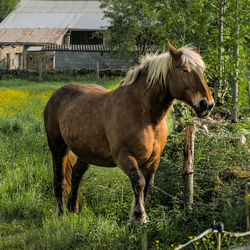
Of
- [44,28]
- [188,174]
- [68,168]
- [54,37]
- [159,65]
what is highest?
[44,28]

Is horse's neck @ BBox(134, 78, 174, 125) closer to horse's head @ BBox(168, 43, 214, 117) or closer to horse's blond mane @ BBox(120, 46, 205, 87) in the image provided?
horse's blond mane @ BBox(120, 46, 205, 87)

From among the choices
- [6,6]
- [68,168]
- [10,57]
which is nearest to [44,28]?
[10,57]

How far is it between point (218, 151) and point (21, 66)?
30511 millimetres

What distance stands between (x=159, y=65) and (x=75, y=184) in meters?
2.16

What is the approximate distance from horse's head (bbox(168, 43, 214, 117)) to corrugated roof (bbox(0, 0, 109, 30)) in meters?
27.8

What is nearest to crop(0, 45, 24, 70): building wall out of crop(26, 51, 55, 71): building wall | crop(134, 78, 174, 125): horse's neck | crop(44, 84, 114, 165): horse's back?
crop(26, 51, 55, 71): building wall

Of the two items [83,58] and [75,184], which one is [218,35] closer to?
[75,184]

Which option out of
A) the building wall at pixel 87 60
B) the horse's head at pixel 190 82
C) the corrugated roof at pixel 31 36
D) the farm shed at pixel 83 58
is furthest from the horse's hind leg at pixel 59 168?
the building wall at pixel 87 60

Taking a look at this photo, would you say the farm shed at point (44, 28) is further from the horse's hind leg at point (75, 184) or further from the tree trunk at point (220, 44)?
the horse's hind leg at point (75, 184)

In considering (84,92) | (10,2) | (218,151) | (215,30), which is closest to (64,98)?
(84,92)

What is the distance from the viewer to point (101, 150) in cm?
478

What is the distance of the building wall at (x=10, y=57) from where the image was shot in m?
31.8

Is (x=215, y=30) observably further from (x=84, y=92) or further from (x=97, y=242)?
(x=97, y=242)

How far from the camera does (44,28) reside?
32312 mm
